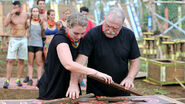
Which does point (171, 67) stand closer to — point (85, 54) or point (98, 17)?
point (85, 54)

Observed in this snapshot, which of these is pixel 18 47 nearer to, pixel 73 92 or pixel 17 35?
pixel 17 35

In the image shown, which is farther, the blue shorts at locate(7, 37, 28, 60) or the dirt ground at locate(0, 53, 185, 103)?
the blue shorts at locate(7, 37, 28, 60)

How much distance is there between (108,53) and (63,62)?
2.08 ft

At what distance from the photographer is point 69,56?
8.18ft

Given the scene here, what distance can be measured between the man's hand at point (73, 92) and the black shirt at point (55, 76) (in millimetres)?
107

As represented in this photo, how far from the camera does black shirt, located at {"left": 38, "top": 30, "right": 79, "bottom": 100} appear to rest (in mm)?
2631

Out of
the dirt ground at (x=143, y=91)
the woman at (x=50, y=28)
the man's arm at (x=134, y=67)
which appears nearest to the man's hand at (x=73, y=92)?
the man's arm at (x=134, y=67)

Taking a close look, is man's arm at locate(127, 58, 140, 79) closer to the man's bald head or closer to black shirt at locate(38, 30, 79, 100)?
the man's bald head

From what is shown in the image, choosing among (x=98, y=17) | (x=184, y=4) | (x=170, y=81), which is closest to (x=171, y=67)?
(x=170, y=81)

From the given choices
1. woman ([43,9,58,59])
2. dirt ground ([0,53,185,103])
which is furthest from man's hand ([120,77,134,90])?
woman ([43,9,58,59])

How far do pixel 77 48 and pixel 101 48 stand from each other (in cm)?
32

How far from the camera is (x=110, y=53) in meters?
2.97

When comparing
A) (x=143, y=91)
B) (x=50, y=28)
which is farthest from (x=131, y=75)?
(x=50, y=28)

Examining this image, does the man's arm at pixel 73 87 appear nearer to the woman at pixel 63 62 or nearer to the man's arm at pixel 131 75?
the woman at pixel 63 62
